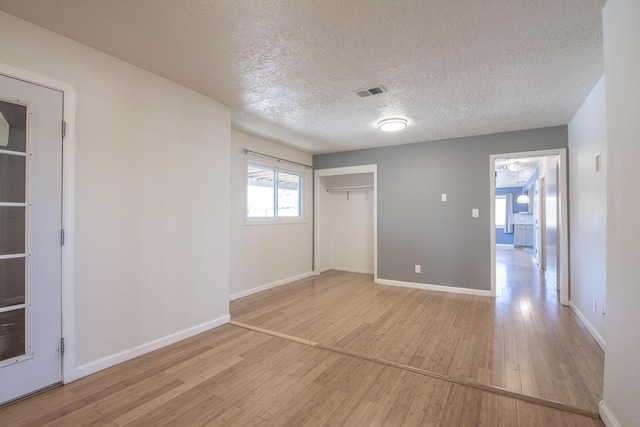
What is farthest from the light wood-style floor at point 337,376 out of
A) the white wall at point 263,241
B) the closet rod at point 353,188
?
the closet rod at point 353,188

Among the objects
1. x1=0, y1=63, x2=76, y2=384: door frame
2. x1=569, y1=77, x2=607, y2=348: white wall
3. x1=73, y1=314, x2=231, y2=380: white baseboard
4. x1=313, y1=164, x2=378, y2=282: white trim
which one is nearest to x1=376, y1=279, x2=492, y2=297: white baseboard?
x1=313, y1=164, x2=378, y2=282: white trim

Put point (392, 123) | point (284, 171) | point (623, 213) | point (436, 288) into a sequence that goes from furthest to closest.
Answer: point (284, 171)
point (436, 288)
point (392, 123)
point (623, 213)

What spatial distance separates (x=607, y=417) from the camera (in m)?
1.63

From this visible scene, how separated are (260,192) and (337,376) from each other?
128 inches

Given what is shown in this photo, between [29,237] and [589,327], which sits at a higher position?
[29,237]

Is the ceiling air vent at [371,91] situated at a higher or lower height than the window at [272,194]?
higher

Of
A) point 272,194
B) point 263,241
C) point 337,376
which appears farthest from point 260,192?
point 337,376

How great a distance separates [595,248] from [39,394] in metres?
4.73

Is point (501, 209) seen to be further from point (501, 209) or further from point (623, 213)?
point (623, 213)

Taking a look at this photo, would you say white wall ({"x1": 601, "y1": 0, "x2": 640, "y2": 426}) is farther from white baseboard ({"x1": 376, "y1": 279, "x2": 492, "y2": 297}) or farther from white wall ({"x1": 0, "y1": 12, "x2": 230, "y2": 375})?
white wall ({"x1": 0, "y1": 12, "x2": 230, "y2": 375})

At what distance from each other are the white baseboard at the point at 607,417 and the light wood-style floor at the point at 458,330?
0.32 feet

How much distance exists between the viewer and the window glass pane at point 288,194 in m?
5.19

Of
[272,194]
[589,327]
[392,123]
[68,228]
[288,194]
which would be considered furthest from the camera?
[288,194]

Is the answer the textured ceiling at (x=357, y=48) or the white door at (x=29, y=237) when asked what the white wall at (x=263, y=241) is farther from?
the white door at (x=29, y=237)
